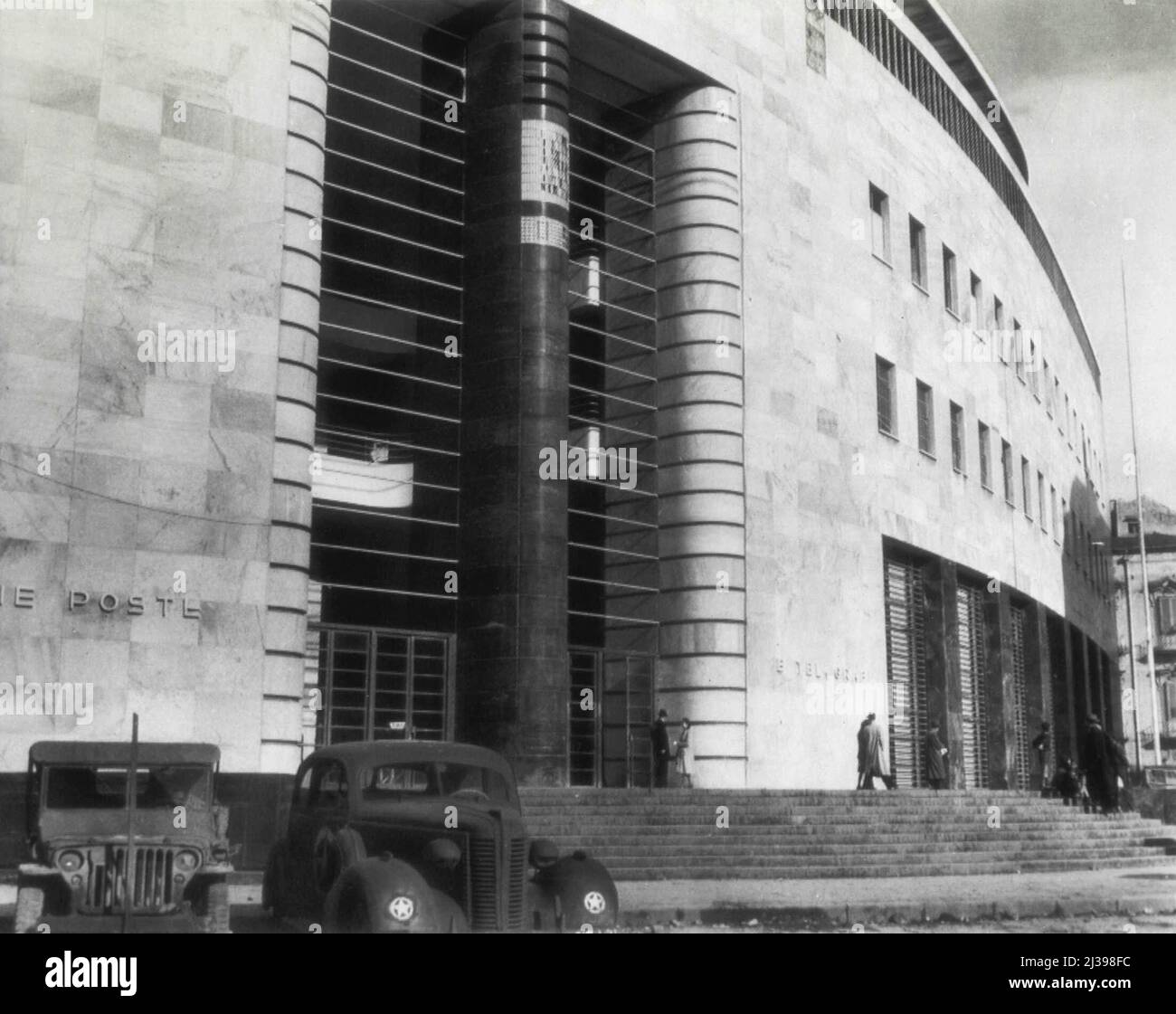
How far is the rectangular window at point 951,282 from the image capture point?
38562 millimetres

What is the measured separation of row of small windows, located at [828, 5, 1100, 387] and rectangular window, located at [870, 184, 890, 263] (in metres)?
3.44

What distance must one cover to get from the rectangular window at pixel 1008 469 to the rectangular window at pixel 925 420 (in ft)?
22.4

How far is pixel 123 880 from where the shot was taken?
11.3m

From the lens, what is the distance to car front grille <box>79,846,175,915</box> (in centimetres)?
1125

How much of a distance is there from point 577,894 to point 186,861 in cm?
326

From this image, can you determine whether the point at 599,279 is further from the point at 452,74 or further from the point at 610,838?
the point at 610,838


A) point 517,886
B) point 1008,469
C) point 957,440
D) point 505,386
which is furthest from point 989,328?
point 517,886

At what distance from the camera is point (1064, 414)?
5278 centimetres

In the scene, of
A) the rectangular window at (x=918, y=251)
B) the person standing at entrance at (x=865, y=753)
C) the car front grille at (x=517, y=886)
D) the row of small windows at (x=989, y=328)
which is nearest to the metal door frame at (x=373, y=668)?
the person standing at entrance at (x=865, y=753)

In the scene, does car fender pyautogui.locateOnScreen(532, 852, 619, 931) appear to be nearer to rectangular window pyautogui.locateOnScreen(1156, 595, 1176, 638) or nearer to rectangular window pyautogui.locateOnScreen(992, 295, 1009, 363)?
rectangular window pyautogui.locateOnScreen(992, 295, 1009, 363)

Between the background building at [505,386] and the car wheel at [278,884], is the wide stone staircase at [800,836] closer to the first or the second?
the background building at [505,386]

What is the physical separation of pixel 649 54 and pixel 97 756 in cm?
2051

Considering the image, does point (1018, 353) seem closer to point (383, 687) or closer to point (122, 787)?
point (383, 687)
